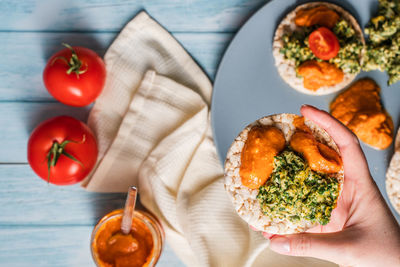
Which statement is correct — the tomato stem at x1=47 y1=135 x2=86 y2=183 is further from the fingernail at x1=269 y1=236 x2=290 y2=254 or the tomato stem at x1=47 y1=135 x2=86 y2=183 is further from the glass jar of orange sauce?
the fingernail at x1=269 y1=236 x2=290 y2=254

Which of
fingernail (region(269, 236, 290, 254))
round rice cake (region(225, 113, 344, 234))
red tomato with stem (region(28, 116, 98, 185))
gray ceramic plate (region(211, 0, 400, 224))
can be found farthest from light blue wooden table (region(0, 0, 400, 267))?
fingernail (region(269, 236, 290, 254))

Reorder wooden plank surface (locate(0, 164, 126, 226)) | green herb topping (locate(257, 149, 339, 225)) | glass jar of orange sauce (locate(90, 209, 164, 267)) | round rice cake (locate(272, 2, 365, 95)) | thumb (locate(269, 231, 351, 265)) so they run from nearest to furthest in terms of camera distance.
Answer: green herb topping (locate(257, 149, 339, 225)), thumb (locate(269, 231, 351, 265)), glass jar of orange sauce (locate(90, 209, 164, 267)), round rice cake (locate(272, 2, 365, 95)), wooden plank surface (locate(0, 164, 126, 226))

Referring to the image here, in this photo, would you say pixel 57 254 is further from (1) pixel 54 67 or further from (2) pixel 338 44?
(2) pixel 338 44

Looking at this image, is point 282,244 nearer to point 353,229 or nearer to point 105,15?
point 353,229

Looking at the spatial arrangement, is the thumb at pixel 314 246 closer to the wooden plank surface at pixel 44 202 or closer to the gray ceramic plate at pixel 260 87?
the gray ceramic plate at pixel 260 87

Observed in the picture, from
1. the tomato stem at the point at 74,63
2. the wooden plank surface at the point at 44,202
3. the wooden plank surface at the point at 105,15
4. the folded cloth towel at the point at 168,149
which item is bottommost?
the wooden plank surface at the point at 44,202

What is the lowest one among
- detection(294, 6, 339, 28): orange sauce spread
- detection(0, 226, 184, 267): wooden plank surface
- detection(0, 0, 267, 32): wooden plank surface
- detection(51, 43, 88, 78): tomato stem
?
detection(0, 226, 184, 267): wooden plank surface

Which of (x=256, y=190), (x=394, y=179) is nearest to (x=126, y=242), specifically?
(x=256, y=190)

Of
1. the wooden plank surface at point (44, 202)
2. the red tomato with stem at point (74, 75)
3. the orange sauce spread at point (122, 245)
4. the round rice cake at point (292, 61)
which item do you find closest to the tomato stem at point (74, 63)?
the red tomato with stem at point (74, 75)
